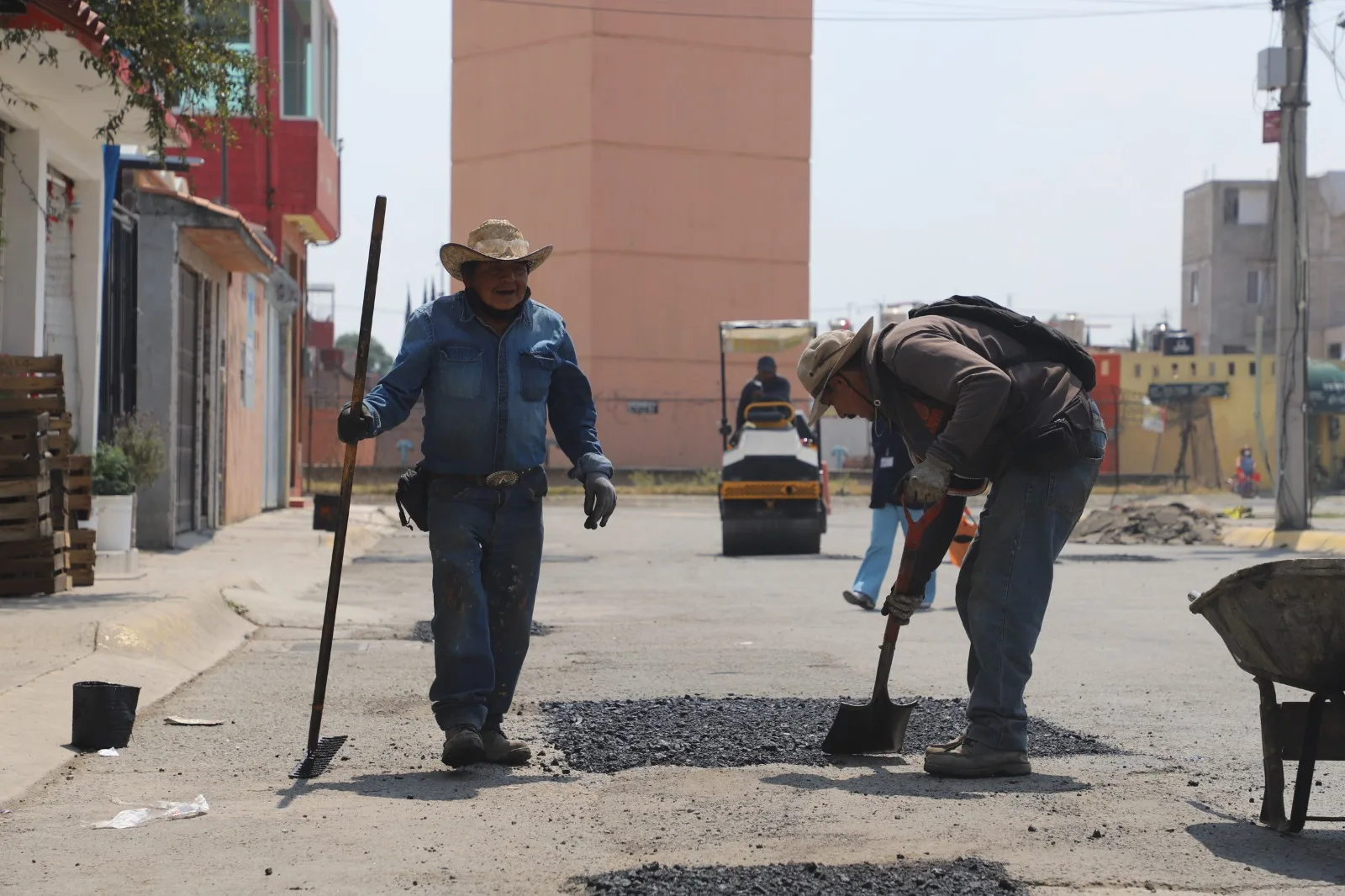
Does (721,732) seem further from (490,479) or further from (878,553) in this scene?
(878,553)

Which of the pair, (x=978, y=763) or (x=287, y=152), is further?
(x=287, y=152)

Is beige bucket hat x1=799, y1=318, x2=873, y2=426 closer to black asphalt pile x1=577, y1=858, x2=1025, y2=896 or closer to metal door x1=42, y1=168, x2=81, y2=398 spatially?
black asphalt pile x1=577, y1=858, x2=1025, y2=896

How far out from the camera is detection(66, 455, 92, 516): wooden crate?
12.2 metres

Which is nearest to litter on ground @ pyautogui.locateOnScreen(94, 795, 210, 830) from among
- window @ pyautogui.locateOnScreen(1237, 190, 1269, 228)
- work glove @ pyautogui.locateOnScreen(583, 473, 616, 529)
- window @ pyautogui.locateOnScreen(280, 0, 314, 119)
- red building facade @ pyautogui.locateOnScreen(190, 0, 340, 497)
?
work glove @ pyautogui.locateOnScreen(583, 473, 616, 529)

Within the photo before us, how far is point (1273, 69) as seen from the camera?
23.1 metres

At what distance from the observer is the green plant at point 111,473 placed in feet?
47.1

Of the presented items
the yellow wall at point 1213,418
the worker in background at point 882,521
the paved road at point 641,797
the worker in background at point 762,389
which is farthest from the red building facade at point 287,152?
the yellow wall at point 1213,418

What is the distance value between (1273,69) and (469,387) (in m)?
19.4

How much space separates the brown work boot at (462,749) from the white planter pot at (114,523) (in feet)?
28.9

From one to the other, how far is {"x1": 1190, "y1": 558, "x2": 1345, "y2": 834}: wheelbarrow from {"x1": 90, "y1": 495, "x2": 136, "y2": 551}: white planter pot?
1081 cm

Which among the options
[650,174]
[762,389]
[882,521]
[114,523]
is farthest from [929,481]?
[650,174]

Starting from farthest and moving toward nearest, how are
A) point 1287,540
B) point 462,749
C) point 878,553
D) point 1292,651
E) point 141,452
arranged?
point 1287,540 < point 141,452 < point 878,553 < point 462,749 < point 1292,651

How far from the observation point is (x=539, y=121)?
5972 cm

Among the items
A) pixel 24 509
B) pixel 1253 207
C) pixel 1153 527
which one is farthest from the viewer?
pixel 1253 207
